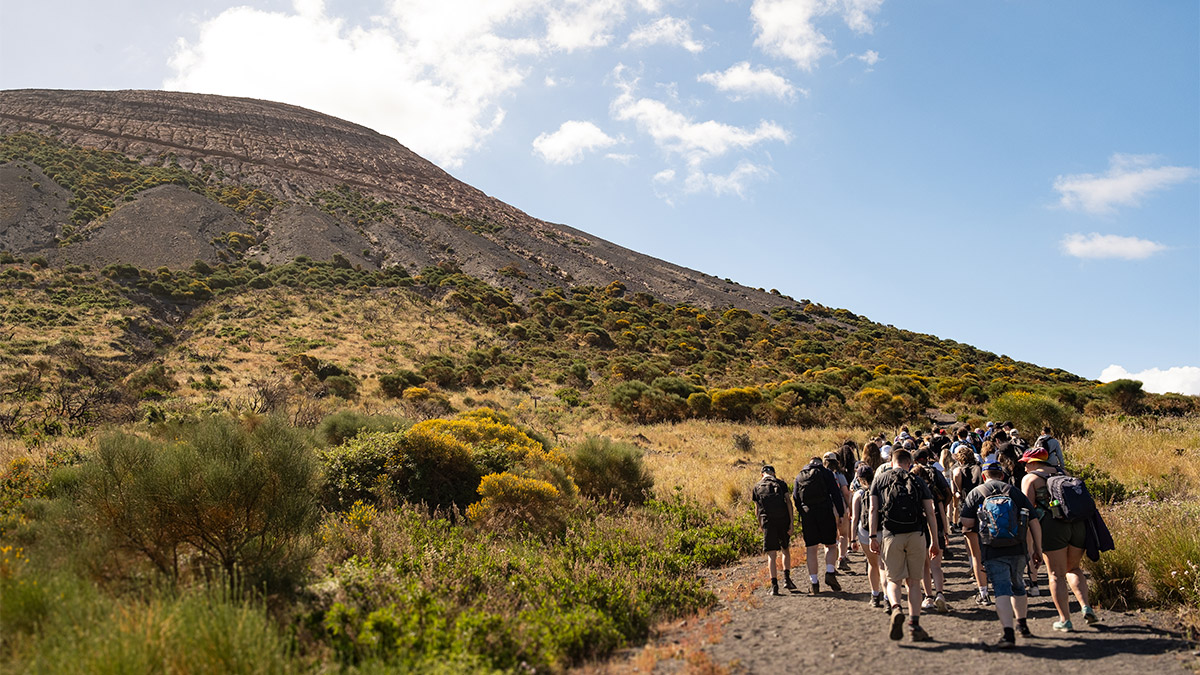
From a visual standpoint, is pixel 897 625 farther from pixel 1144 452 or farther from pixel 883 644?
pixel 1144 452

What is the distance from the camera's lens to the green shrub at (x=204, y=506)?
5.48 meters

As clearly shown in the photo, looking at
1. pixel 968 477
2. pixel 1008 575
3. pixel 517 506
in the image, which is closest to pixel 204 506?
pixel 517 506

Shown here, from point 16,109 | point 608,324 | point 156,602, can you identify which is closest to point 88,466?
point 156,602

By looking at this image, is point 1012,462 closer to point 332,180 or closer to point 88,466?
point 88,466

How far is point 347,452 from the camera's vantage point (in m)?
10.6

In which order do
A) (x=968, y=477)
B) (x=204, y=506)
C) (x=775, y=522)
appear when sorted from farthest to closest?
(x=968, y=477) < (x=775, y=522) < (x=204, y=506)

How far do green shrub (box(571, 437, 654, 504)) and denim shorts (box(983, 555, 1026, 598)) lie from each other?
7701mm

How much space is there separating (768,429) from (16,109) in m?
96.9

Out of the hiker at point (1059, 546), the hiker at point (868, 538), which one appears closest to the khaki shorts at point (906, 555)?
the hiker at point (868, 538)

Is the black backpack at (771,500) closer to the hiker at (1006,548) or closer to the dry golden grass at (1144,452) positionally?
the hiker at (1006,548)

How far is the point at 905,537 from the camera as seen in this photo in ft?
18.0

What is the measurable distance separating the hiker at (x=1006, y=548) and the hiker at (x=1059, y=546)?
0.94 feet

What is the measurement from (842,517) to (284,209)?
217 ft

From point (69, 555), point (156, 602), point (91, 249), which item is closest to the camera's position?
point (156, 602)
